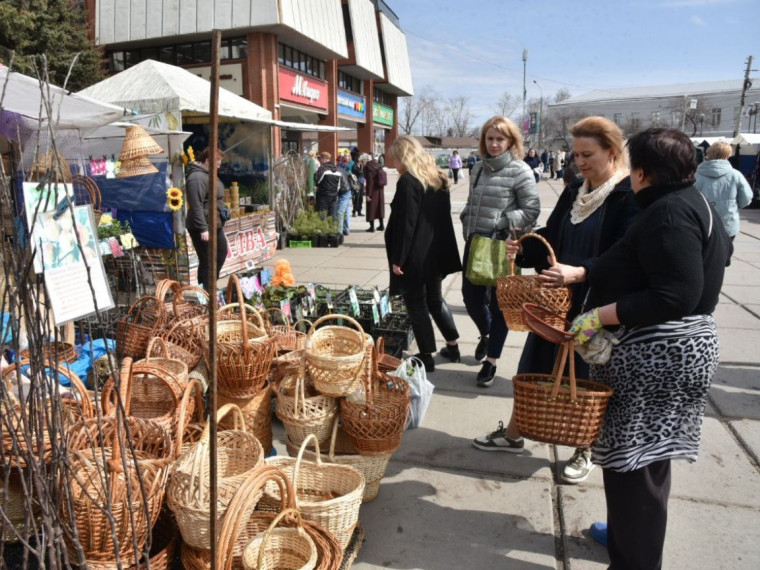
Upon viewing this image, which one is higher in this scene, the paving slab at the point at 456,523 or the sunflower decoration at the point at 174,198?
the sunflower decoration at the point at 174,198

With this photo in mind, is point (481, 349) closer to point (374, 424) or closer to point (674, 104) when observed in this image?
point (374, 424)

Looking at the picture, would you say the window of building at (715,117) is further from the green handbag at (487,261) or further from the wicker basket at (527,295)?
the wicker basket at (527,295)

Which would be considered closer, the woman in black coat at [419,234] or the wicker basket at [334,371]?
the wicker basket at [334,371]

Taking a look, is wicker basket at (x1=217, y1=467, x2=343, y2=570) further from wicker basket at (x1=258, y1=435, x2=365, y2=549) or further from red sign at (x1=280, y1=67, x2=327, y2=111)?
red sign at (x1=280, y1=67, x2=327, y2=111)

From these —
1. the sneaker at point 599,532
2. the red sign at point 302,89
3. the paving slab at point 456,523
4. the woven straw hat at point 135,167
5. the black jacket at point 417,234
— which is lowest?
the paving slab at point 456,523

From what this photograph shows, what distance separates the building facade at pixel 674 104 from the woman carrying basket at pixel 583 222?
2386 inches

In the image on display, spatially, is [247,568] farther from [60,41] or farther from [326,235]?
[60,41]

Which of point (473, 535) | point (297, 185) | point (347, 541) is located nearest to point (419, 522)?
point (473, 535)

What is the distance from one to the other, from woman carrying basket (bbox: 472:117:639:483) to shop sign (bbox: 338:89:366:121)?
22.1m

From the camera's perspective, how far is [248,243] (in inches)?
339

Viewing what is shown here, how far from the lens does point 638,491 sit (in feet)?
Answer: 6.59

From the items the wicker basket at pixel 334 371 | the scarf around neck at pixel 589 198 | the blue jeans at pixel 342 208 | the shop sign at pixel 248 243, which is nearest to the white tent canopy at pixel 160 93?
the shop sign at pixel 248 243

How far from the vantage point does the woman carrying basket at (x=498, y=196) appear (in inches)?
152

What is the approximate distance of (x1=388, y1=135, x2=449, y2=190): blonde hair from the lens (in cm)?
402
